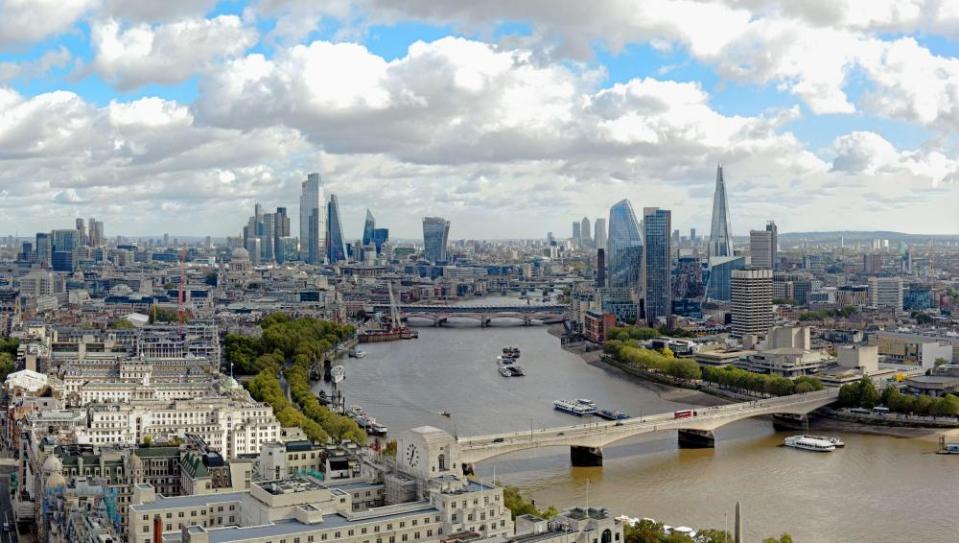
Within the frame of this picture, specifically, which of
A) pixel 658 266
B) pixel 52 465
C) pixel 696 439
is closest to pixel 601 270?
pixel 658 266

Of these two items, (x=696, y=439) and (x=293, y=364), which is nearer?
(x=696, y=439)

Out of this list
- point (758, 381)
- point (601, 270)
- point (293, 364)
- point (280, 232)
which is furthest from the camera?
point (280, 232)

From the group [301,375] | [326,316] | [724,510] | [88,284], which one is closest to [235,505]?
[724,510]

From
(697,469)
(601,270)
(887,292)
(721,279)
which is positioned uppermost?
(601,270)

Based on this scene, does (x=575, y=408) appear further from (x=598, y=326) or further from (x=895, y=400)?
(x=598, y=326)

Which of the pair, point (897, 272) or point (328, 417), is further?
point (897, 272)

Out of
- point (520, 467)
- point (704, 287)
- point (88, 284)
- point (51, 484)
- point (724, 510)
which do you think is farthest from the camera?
point (88, 284)

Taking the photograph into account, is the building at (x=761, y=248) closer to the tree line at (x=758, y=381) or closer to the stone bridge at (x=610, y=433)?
the tree line at (x=758, y=381)

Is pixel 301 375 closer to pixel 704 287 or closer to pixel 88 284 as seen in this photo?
pixel 704 287
